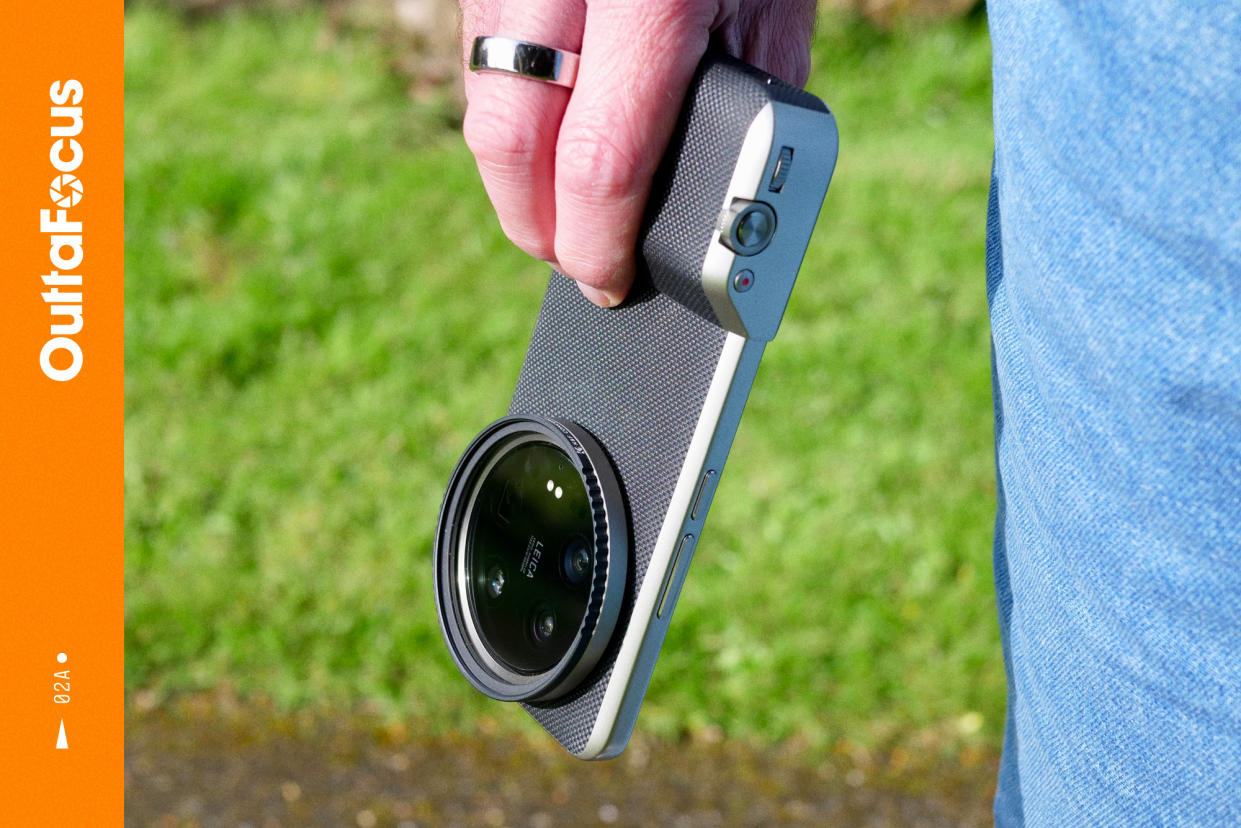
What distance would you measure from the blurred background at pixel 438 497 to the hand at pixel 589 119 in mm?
1528

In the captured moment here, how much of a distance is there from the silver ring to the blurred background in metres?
1.66

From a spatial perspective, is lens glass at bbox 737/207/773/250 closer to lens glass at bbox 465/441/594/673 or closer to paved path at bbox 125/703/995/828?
lens glass at bbox 465/441/594/673

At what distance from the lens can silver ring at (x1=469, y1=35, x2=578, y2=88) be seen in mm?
979

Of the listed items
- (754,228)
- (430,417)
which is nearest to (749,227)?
(754,228)

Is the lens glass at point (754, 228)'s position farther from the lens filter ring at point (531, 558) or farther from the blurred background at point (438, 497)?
the blurred background at point (438, 497)

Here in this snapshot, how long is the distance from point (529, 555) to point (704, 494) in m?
0.25

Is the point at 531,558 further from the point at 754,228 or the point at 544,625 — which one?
the point at 754,228

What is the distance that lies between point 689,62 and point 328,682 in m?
1.91

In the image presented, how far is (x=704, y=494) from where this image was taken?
112 centimetres

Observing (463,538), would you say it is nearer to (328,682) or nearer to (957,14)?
(328,682)

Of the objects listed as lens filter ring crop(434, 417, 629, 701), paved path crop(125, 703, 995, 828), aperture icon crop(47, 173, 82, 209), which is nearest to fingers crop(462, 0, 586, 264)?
lens filter ring crop(434, 417, 629, 701)

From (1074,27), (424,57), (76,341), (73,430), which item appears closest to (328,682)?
(73,430)

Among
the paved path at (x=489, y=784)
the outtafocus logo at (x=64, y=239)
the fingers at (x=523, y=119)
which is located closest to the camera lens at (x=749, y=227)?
the fingers at (x=523, y=119)

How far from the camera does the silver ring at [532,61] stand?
0.98 meters
